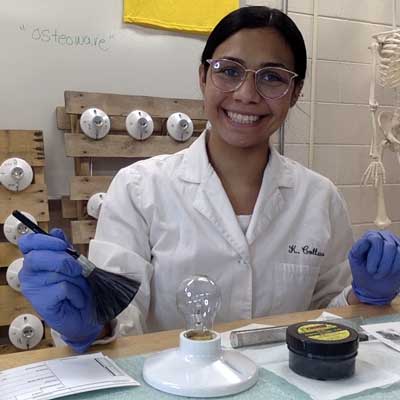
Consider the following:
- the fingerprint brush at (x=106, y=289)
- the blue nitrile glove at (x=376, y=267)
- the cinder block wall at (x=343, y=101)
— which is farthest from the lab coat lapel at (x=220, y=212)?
the cinder block wall at (x=343, y=101)

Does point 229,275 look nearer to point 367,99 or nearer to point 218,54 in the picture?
point 218,54

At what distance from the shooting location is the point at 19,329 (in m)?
1.47

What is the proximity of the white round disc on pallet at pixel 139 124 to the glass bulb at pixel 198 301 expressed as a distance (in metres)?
0.98

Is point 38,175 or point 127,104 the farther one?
point 127,104

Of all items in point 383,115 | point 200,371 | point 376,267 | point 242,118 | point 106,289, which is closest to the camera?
point 200,371

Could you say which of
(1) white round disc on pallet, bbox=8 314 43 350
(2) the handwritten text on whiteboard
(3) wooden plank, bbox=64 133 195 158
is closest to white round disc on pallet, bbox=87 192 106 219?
(3) wooden plank, bbox=64 133 195 158

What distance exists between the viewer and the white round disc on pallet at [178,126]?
166 cm

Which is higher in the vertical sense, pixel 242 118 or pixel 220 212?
pixel 242 118

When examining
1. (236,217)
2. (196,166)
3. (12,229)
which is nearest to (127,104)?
(12,229)

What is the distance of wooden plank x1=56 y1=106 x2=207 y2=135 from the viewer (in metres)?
1.59

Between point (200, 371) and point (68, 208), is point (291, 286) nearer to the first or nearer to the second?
point (200, 371)

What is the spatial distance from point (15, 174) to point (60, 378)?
0.95 metres

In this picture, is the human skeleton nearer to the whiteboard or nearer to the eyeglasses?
the whiteboard

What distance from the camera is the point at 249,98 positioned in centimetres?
101
